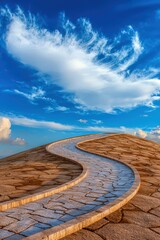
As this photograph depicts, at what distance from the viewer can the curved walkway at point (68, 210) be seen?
3.37 m

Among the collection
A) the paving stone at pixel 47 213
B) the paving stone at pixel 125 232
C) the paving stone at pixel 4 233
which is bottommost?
the paving stone at pixel 4 233

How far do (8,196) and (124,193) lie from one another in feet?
7.10

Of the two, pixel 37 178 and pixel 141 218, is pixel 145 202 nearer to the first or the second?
pixel 141 218

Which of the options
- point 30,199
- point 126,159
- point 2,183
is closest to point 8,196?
point 30,199

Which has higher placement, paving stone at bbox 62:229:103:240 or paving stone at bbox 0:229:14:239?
paving stone at bbox 62:229:103:240

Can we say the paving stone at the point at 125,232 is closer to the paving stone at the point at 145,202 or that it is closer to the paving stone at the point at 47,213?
the paving stone at the point at 47,213

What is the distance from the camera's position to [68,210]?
4.20 meters

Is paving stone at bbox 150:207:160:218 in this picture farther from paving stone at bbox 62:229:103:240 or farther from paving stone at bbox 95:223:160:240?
paving stone at bbox 62:229:103:240

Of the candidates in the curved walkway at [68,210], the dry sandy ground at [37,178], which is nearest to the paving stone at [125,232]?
the curved walkway at [68,210]

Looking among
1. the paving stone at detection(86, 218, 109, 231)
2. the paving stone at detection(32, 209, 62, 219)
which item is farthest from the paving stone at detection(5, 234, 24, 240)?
the paving stone at detection(86, 218, 109, 231)

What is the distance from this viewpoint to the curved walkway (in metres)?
3.37

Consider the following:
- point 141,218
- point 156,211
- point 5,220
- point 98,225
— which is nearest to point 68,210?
point 98,225

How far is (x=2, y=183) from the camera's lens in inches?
249

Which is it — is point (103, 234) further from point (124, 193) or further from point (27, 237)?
point (124, 193)
